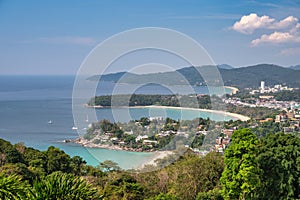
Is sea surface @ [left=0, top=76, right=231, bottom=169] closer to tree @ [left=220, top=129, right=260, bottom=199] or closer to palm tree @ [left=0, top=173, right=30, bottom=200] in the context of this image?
tree @ [left=220, top=129, right=260, bottom=199]

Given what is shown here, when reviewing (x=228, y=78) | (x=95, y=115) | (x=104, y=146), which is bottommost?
(x=104, y=146)

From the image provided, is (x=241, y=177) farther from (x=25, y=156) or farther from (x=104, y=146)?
(x=25, y=156)

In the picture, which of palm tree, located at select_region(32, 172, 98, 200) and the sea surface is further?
the sea surface

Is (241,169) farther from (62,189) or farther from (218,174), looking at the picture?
(62,189)

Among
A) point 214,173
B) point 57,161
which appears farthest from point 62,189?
point 57,161

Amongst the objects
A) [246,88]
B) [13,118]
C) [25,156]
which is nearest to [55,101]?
[13,118]

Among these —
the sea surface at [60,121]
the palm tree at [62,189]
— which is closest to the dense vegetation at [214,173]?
the sea surface at [60,121]

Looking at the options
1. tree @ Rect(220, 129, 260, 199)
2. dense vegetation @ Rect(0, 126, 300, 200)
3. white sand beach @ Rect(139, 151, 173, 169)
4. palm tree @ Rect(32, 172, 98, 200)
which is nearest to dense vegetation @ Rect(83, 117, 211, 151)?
white sand beach @ Rect(139, 151, 173, 169)
